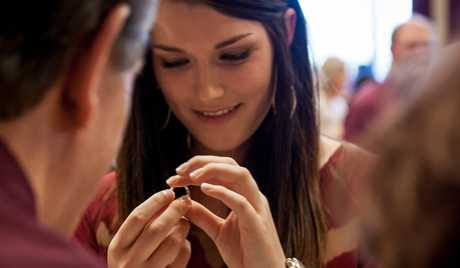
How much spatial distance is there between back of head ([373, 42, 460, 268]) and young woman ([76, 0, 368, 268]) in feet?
2.41

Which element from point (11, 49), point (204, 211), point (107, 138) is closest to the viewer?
point (11, 49)

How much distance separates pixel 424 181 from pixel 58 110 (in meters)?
0.35

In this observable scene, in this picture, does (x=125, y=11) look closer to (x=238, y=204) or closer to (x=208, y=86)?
(x=238, y=204)

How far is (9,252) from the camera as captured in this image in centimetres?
67

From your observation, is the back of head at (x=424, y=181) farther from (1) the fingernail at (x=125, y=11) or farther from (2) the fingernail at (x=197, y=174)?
(2) the fingernail at (x=197, y=174)

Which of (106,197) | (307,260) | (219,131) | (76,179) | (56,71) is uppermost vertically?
(56,71)

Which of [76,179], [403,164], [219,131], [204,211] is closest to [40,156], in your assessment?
[76,179]

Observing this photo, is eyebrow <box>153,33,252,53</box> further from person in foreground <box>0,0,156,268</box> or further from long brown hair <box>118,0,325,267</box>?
person in foreground <box>0,0,156,268</box>

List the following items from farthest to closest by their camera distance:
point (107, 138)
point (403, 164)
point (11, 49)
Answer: point (107, 138), point (11, 49), point (403, 164)

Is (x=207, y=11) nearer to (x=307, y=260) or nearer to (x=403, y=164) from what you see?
(x=307, y=260)

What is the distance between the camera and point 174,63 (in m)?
1.53

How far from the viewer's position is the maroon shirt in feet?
2.21

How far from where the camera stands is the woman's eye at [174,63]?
1511 mm

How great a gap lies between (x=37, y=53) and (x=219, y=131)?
0.85m
